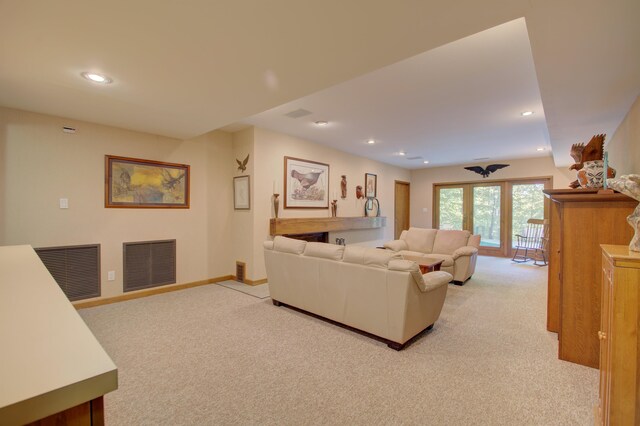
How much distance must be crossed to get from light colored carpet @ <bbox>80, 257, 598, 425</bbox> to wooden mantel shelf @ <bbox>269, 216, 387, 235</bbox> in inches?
60.2

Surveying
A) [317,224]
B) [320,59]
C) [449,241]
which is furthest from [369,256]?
[449,241]

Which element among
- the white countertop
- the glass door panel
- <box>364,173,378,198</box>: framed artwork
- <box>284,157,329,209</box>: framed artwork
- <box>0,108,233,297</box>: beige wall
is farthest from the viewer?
the glass door panel

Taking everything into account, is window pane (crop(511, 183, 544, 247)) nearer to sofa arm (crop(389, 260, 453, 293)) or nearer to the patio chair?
the patio chair

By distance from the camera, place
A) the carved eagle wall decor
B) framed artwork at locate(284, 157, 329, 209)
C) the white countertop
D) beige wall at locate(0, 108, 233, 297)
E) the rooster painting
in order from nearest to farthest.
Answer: the white countertop
beige wall at locate(0, 108, 233, 297)
the carved eagle wall decor
framed artwork at locate(284, 157, 329, 209)
the rooster painting

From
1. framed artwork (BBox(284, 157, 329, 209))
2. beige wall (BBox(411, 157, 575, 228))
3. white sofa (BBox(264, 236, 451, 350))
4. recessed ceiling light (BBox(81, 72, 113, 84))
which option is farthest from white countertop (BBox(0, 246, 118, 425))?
beige wall (BBox(411, 157, 575, 228))

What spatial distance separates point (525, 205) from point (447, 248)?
3.56 m

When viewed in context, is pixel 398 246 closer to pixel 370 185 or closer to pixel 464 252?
pixel 464 252

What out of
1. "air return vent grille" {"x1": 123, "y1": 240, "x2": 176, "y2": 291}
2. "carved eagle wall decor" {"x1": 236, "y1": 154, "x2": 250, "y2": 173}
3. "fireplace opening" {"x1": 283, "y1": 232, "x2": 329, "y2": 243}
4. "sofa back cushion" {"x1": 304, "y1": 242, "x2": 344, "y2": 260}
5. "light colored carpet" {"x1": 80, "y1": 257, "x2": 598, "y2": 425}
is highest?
"carved eagle wall decor" {"x1": 236, "y1": 154, "x2": 250, "y2": 173}

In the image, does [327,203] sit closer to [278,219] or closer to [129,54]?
[278,219]

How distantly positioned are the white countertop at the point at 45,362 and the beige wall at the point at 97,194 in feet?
9.70

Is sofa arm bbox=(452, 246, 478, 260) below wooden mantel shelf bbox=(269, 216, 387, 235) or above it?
below

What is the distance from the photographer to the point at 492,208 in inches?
301

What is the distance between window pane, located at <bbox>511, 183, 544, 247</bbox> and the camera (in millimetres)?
7004

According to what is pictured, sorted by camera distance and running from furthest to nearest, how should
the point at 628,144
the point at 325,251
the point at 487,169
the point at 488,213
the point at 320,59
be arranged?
the point at 488,213 < the point at 487,169 < the point at 325,251 < the point at 628,144 < the point at 320,59
